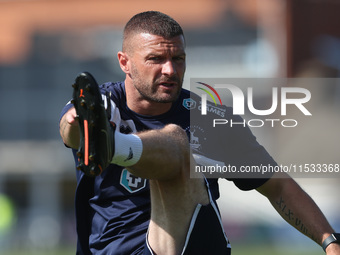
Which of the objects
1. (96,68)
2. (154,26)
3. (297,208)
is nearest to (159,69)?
(154,26)

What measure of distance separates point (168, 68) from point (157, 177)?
887 millimetres

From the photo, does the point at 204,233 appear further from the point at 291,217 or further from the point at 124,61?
the point at 124,61

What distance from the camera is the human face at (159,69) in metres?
4.29

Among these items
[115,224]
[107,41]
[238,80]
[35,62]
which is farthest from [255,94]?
[115,224]

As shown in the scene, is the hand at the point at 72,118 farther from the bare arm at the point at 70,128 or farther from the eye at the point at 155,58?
the eye at the point at 155,58

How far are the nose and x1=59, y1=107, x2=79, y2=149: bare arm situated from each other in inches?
26.8

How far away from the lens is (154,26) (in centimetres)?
448

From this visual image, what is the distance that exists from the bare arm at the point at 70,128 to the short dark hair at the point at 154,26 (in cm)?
86

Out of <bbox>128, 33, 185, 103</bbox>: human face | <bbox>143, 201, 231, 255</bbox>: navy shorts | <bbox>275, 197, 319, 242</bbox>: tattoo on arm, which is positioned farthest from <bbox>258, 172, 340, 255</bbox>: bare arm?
<bbox>128, 33, 185, 103</bbox>: human face

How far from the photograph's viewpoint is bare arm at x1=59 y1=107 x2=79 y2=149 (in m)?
3.61

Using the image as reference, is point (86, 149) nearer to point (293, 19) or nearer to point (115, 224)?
point (115, 224)

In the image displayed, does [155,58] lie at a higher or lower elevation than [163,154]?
higher

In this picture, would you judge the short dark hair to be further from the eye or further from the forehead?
the eye

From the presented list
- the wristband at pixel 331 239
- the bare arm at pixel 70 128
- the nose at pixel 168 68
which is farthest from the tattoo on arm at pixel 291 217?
the bare arm at pixel 70 128
